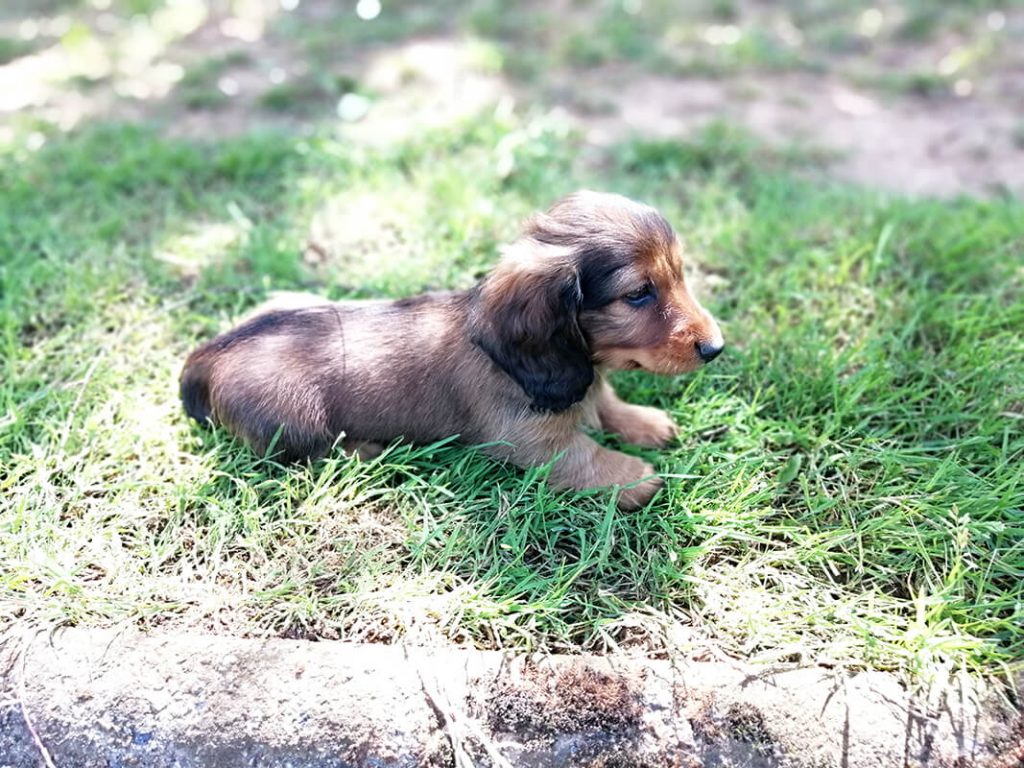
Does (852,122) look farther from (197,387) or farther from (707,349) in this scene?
(197,387)

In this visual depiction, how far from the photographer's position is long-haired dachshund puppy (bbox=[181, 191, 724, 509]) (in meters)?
3.05

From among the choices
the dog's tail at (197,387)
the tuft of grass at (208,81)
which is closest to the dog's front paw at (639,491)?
the dog's tail at (197,387)

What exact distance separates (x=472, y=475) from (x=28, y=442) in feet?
6.49

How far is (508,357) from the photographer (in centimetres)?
311

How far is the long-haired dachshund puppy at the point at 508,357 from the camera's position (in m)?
3.05

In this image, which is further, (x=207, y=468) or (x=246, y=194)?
(x=246, y=194)

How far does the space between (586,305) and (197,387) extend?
1731 mm

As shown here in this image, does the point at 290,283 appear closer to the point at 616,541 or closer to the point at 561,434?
the point at 561,434

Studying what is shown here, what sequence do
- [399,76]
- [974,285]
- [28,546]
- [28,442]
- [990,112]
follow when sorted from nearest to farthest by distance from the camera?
[28,546] < [28,442] < [974,285] < [990,112] < [399,76]

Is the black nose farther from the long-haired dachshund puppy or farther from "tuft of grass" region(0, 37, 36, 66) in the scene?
"tuft of grass" region(0, 37, 36, 66)

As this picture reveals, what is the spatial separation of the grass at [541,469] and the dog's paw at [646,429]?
0.08 meters

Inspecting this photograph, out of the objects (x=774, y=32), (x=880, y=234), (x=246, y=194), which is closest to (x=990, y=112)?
(x=774, y=32)

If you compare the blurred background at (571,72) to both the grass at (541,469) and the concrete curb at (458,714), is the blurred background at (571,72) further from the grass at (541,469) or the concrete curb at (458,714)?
the concrete curb at (458,714)

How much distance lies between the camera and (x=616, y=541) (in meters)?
3.18
